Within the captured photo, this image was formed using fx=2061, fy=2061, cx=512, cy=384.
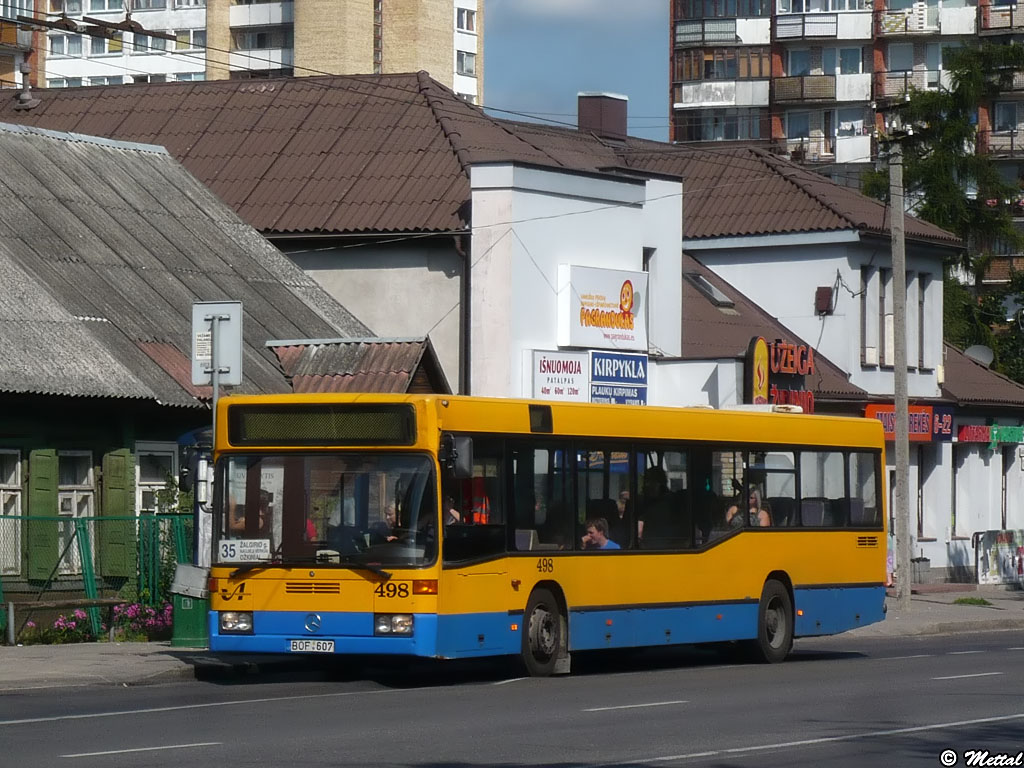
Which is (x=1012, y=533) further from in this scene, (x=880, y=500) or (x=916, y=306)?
(x=880, y=500)

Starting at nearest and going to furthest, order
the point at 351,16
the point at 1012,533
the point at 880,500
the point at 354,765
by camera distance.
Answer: the point at 354,765 → the point at 880,500 → the point at 1012,533 → the point at 351,16

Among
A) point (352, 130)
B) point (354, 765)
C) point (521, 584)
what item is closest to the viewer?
point (354, 765)

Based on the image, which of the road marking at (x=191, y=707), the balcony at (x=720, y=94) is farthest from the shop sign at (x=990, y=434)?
the balcony at (x=720, y=94)

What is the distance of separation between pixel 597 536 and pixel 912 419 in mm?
23098

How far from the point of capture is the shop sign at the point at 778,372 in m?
36.8

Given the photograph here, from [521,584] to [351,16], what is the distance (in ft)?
291

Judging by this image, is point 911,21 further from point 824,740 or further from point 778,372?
point 824,740

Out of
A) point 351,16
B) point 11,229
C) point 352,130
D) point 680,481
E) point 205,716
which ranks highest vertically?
point 351,16

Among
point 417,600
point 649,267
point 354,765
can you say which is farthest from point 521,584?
point 649,267

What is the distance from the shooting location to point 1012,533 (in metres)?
42.5

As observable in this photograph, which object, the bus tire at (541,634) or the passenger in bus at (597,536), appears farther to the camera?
the passenger in bus at (597,536)

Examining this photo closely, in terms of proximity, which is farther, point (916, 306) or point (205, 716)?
point (916, 306)

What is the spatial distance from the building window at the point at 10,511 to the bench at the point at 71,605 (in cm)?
56

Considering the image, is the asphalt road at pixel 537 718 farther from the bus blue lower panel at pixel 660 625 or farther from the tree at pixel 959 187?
the tree at pixel 959 187
